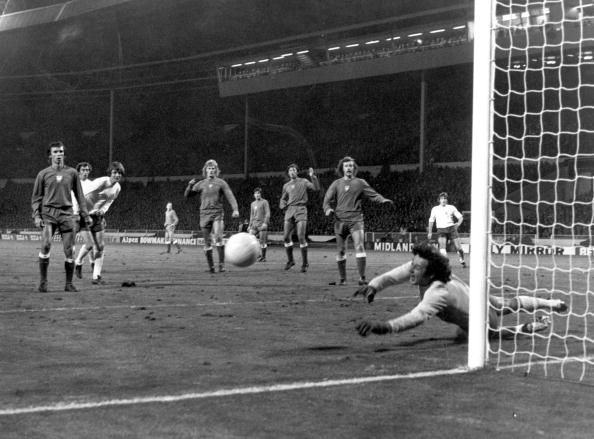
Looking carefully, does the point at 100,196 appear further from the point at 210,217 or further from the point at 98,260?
the point at 210,217

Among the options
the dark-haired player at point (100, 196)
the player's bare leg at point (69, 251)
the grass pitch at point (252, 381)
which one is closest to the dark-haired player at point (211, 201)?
the dark-haired player at point (100, 196)

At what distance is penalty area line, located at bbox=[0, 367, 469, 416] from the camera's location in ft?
13.5

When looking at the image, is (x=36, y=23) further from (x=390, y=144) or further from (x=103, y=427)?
(x=103, y=427)

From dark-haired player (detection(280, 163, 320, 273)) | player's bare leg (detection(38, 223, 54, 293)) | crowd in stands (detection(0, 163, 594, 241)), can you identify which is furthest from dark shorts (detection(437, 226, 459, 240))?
player's bare leg (detection(38, 223, 54, 293))

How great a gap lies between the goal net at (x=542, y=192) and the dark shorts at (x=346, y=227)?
2.30 meters

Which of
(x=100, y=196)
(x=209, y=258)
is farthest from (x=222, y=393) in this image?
(x=209, y=258)

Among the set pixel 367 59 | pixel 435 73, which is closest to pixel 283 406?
pixel 367 59

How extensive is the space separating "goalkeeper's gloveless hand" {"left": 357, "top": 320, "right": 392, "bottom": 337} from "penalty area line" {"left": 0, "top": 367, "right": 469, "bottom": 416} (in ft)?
1.21

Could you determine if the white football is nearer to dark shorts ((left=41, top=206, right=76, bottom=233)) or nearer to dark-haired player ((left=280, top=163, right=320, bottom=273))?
dark shorts ((left=41, top=206, right=76, bottom=233))

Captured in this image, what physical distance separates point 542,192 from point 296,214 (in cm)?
1773

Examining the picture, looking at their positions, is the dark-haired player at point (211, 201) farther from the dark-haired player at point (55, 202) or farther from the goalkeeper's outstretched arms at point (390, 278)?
the goalkeeper's outstretched arms at point (390, 278)

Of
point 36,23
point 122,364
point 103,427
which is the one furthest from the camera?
point 36,23

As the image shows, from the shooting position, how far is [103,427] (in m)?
3.74

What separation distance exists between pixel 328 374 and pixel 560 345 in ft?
7.46
